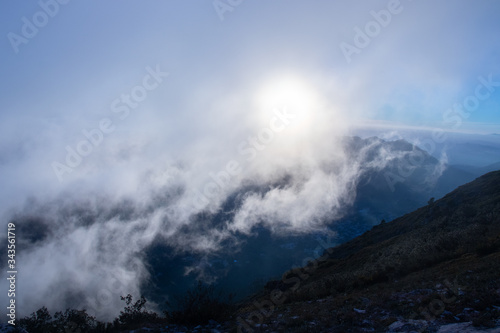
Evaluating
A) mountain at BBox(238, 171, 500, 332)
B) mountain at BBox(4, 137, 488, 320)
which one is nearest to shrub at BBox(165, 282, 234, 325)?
mountain at BBox(238, 171, 500, 332)

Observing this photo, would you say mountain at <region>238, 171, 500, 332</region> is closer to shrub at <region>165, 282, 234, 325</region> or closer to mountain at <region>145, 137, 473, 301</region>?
shrub at <region>165, 282, 234, 325</region>

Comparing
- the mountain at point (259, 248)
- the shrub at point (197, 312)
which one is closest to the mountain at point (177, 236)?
the mountain at point (259, 248)

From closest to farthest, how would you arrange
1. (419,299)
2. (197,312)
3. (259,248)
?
(419,299) < (197,312) < (259,248)

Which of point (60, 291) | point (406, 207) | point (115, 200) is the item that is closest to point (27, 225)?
point (115, 200)

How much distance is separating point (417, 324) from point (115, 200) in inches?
8444

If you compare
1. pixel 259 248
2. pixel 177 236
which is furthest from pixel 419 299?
pixel 177 236

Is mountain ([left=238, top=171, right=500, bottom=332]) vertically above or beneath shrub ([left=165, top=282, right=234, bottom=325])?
beneath

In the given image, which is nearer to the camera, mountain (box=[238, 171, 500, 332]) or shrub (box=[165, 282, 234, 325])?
mountain (box=[238, 171, 500, 332])

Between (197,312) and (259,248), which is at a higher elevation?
(197,312)

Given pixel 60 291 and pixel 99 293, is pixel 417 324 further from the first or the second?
pixel 60 291

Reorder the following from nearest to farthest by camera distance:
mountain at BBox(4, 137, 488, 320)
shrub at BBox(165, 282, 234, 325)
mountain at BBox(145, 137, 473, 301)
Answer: shrub at BBox(165, 282, 234, 325) < mountain at BBox(145, 137, 473, 301) < mountain at BBox(4, 137, 488, 320)

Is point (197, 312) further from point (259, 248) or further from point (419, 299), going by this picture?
point (259, 248)

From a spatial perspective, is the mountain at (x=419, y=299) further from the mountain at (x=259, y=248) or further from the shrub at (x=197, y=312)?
the mountain at (x=259, y=248)

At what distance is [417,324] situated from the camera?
7.30 m
